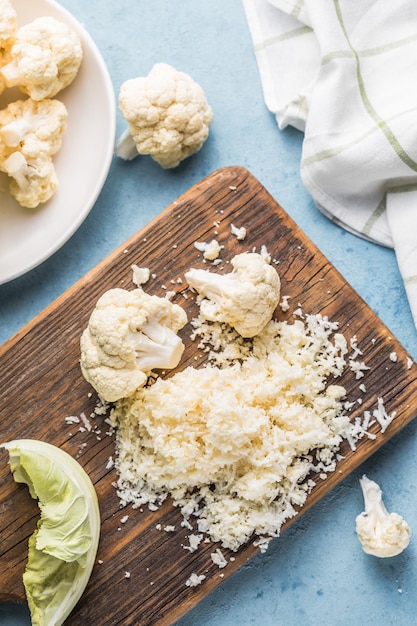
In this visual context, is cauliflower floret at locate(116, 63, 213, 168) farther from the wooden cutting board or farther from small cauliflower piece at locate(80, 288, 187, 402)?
small cauliflower piece at locate(80, 288, 187, 402)

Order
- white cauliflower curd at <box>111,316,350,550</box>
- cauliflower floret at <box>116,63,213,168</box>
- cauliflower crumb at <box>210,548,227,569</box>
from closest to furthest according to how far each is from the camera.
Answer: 1. white cauliflower curd at <box>111,316,350,550</box>
2. cauliflower crumb at <box>210,548,227,569</box>
3. cauliflower floret at <box>116,63,213,168</box>

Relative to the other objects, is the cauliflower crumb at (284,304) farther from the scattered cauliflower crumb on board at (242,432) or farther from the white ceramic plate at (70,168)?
the white ceramic plate at (70,168)


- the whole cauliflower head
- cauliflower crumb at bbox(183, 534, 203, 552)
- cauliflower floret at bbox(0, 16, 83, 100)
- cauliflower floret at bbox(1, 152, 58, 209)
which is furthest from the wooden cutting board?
the whole cauliflower head

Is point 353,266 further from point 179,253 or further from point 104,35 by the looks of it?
point 104,35

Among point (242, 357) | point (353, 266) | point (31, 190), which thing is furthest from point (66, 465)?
point (353, 266)

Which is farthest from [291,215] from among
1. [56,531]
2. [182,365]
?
[56,531]

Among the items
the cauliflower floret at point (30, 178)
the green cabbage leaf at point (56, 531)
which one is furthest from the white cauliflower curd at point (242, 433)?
the cauliflower floret at point (30, 178)

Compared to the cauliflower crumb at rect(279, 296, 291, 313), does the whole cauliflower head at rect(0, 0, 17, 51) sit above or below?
above
